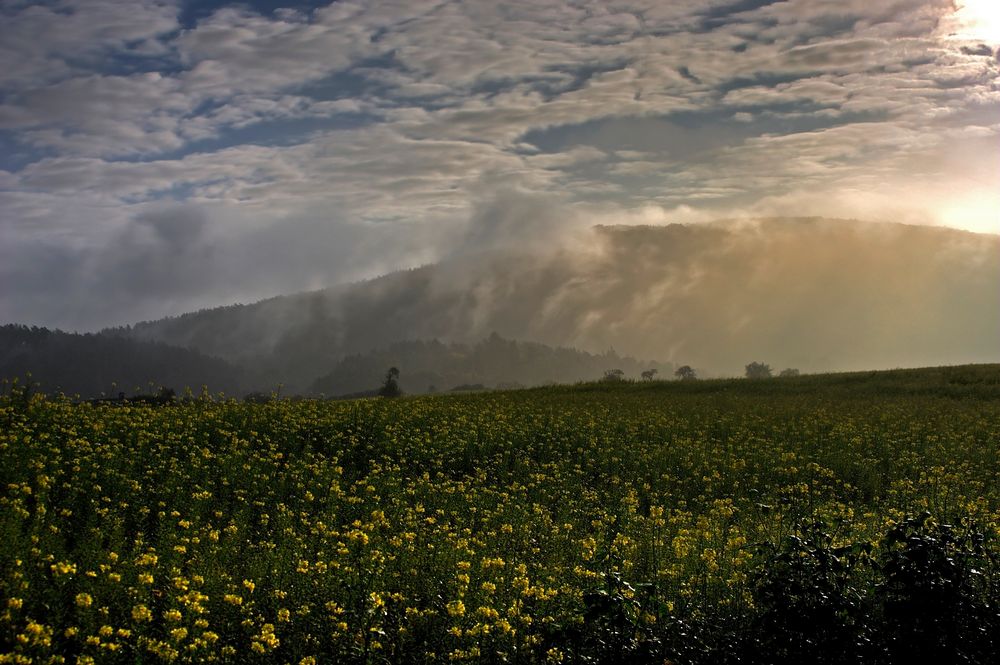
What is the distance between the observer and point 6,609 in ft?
23.2

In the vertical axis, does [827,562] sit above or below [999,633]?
above

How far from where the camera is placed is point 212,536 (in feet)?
30.9

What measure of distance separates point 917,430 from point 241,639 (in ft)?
76.0

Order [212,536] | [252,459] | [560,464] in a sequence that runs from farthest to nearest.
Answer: [560,464], [252,459], [212,536]

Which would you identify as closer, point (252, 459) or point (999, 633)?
point (999, 633)

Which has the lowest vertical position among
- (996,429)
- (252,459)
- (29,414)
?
(996,429)

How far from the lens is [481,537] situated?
11.2 m

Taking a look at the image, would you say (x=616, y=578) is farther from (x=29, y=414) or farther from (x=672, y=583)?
(x=29, y=414)

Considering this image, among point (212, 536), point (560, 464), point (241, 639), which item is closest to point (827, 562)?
point (241, 639)

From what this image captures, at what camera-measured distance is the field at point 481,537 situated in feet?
24.2

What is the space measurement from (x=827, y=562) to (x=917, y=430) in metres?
19.4

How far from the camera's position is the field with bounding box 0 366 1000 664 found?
7.38 metres

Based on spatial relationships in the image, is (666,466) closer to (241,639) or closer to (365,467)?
(365,467)

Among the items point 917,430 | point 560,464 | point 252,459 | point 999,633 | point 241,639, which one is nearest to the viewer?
point 241,639
